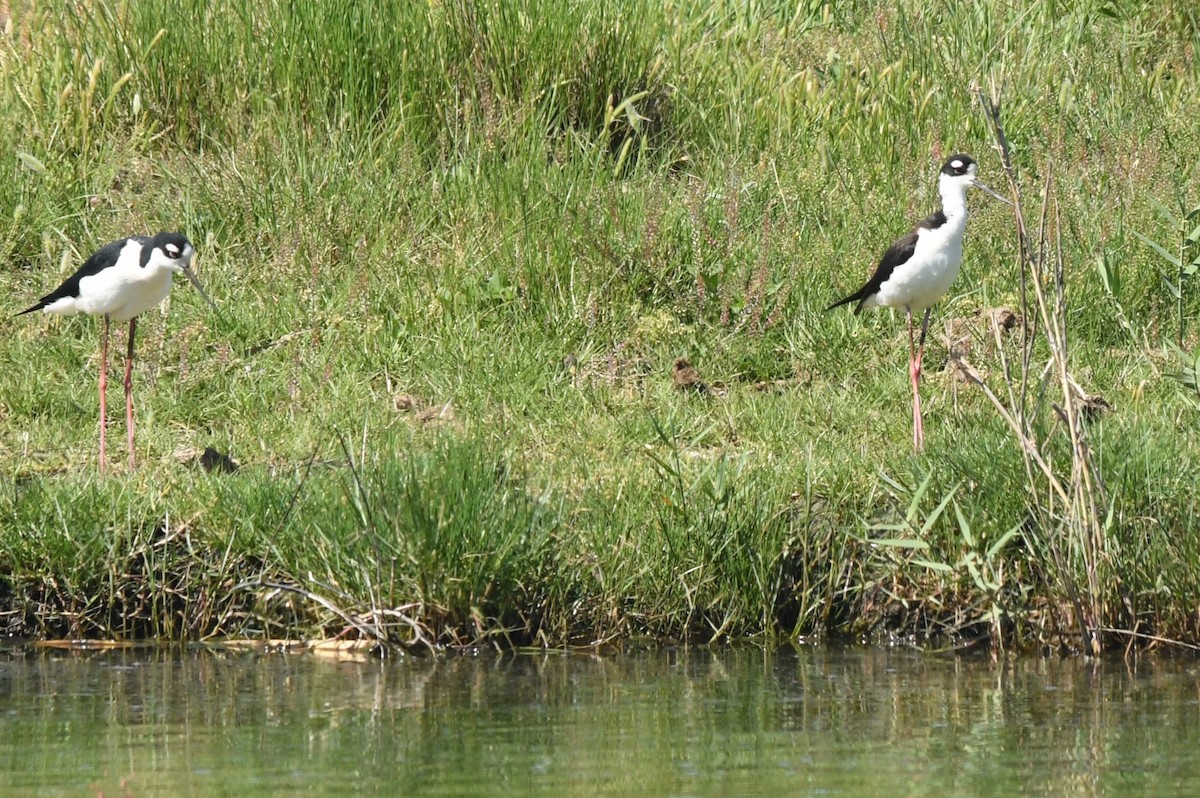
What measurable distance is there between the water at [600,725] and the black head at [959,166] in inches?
94.9

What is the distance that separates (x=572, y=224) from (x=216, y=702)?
3.41 m

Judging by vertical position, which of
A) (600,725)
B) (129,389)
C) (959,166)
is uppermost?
(959,166)

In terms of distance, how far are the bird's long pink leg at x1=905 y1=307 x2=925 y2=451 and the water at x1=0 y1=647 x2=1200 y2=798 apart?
99 centimetres

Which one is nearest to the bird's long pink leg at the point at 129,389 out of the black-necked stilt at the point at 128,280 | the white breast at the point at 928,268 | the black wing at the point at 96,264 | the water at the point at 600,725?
the black-necked stilt at the point at 128,280

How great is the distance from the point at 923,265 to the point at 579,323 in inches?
59.9

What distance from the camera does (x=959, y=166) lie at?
7.41m

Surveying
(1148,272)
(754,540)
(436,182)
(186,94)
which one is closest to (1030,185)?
(1148,272)

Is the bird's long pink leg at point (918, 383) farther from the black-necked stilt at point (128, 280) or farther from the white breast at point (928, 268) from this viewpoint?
the black-necked stilt at point (128, 280)

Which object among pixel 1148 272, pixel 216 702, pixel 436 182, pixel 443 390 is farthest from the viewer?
pixel 436 182

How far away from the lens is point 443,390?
7.30 meters

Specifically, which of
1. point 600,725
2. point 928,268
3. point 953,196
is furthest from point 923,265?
point 600,725

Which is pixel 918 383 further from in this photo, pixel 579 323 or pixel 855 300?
pixel 579 323

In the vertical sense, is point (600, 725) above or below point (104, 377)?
below

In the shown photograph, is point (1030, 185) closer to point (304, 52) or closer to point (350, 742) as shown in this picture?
point (304, 52)
